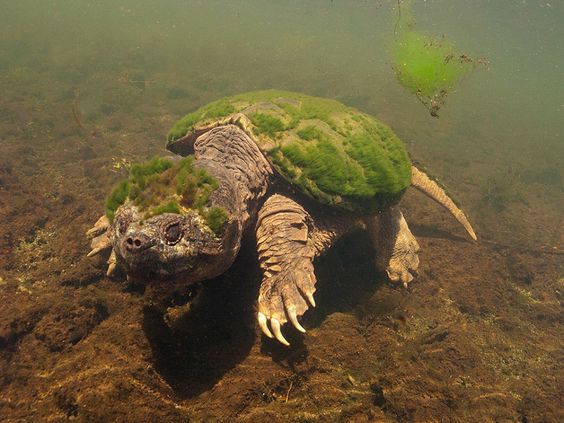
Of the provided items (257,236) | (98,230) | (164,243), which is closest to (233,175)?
(257,236)

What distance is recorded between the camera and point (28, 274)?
3.62m

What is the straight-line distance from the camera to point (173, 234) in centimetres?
220

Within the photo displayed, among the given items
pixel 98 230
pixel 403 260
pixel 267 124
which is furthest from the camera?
pixel 403 260

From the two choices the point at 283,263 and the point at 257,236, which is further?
the point at 257,236

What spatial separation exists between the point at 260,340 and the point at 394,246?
2426mm

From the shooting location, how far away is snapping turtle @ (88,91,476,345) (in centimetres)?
228

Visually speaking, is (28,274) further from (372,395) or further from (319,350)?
(372,395)

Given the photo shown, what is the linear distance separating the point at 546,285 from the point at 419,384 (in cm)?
389

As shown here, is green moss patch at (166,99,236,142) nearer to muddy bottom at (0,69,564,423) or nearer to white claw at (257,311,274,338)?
muddy bottom at (0,69,564,423)

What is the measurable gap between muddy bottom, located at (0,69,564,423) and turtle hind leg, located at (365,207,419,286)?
17 centimetres

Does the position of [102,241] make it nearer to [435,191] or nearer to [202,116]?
[202,116]

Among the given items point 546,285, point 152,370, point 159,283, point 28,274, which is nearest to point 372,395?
point 152,370

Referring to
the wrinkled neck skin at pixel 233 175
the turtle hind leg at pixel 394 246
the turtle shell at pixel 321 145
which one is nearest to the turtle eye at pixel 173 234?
the wrinkled neck skin at pixel 233 175

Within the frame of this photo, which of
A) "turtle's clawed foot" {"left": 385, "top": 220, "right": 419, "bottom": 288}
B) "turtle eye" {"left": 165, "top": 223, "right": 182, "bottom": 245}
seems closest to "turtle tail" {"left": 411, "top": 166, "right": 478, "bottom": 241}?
"turtle's clawed foot" {"left": 385, "top": 220, "right": 419, "bottom": 288}
